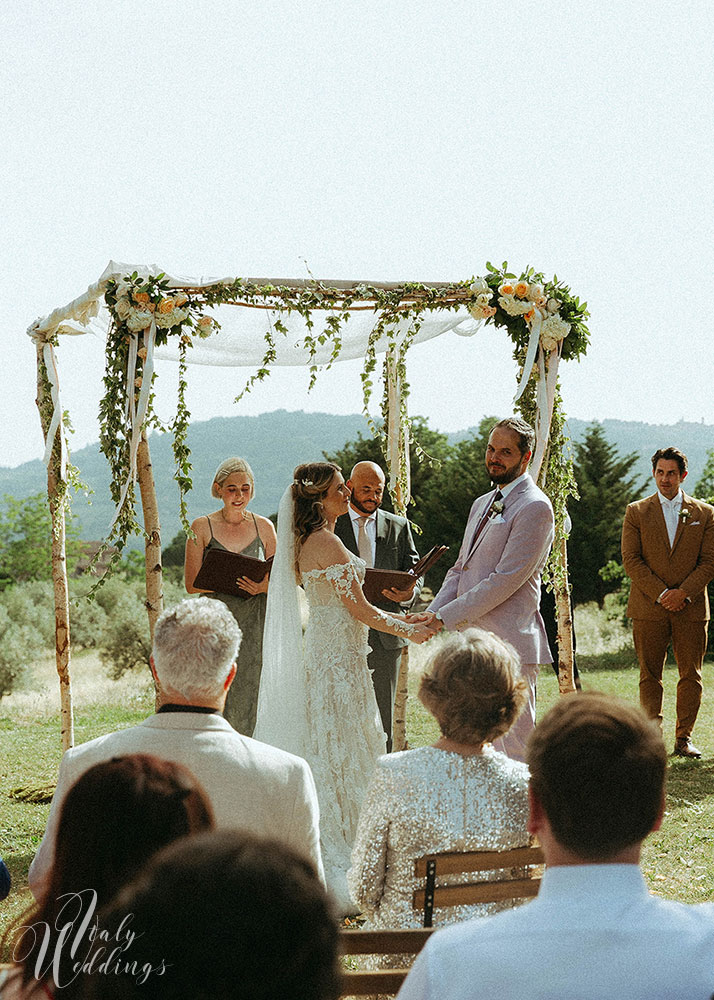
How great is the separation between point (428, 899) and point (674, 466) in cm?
576

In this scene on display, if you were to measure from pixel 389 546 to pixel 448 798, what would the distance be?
438cm

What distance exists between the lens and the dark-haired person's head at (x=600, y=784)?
173 centimetres

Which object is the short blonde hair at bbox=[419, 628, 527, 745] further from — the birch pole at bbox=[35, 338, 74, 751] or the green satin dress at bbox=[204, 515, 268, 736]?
the birch pole at bbox=[35, 338, 74, 751]

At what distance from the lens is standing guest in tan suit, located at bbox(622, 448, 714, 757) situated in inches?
312

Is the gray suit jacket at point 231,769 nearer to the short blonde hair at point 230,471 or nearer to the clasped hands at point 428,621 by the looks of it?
the clasped hands at point 428,621

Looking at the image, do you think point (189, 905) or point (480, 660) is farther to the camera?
point (480, 660)

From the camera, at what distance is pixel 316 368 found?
6.98m

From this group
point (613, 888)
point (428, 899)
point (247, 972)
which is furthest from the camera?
point (428, 899)

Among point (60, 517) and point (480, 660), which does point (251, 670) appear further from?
point (480, 660)

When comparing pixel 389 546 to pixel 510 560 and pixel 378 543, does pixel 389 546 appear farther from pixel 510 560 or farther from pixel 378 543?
pixel 510 560

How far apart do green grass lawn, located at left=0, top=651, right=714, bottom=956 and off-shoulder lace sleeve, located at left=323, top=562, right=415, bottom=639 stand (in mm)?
1123

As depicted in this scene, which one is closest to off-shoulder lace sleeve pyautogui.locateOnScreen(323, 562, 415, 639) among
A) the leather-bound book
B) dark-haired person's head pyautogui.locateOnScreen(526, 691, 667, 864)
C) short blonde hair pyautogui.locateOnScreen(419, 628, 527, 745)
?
the leather-bound book

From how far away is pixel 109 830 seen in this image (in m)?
1.67

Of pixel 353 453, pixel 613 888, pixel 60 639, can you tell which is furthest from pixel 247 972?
pixel 353 453
